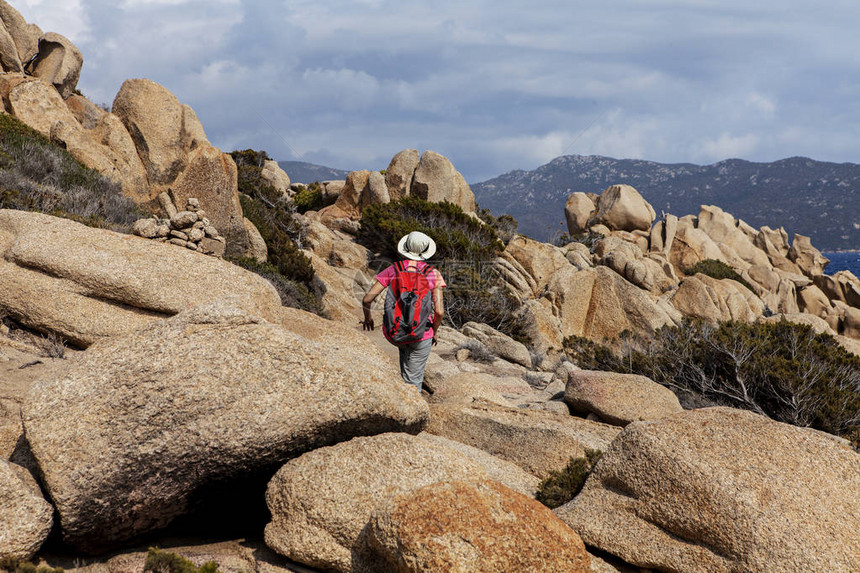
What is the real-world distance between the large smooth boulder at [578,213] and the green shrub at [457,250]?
52.5ft

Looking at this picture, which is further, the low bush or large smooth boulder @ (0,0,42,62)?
large smooth boulder @ (0,0,42,62)

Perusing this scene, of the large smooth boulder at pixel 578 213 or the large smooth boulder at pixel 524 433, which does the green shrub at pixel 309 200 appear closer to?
the large smooth boulder at pixel 578 213

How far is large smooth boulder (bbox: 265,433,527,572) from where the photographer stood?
13.9 feet

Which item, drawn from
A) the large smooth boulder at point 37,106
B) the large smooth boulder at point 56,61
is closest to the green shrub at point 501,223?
the large smooth boulder at point 37,106

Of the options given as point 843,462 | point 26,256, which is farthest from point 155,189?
point 843,462

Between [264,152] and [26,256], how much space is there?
85.5 ft

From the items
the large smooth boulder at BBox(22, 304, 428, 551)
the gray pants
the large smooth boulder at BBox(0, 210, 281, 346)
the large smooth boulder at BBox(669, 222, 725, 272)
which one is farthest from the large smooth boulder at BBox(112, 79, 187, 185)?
the large smooth boulder at BBox(669, 222, 725, 272)

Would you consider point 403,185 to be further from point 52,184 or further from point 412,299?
point 412,299

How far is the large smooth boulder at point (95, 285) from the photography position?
307 inches

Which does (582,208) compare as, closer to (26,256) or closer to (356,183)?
(356,183)

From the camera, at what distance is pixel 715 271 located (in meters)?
32.4

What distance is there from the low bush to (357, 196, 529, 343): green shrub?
143 inches

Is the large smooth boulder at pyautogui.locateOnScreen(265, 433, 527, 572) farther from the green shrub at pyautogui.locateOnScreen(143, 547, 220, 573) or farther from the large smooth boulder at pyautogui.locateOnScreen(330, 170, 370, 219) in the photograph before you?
the large smooth boulder at pyautogui.locateOnScreen(330, 170, 370, 219)

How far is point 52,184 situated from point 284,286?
561 cm
